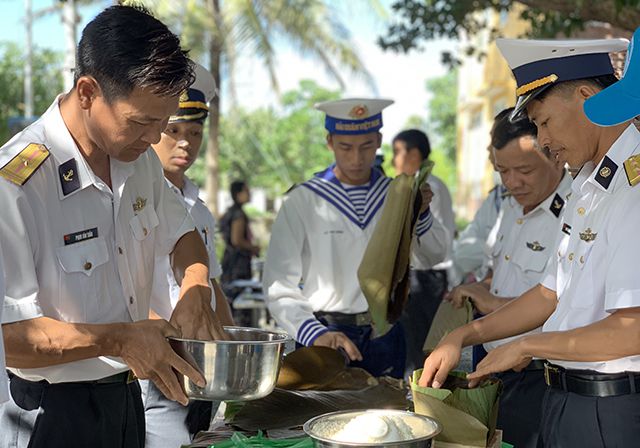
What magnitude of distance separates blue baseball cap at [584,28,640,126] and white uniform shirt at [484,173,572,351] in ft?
4.01

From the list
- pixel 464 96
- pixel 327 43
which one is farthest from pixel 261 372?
pixel 464 96

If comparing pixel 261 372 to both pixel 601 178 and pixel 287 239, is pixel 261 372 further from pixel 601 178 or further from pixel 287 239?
pixel 287 239

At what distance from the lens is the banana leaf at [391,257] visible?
137 inches

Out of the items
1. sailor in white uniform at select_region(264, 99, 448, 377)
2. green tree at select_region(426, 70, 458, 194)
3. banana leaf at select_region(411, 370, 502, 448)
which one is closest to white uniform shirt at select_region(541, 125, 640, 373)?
Answer: banana leaf at select_region(411, 370, 502, 448)

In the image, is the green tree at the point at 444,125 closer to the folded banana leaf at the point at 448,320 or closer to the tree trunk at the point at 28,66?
the tree trunk at the point at 28,66

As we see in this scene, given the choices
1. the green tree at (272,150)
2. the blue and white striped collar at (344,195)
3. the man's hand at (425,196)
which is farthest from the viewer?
the green tree at (272,150)

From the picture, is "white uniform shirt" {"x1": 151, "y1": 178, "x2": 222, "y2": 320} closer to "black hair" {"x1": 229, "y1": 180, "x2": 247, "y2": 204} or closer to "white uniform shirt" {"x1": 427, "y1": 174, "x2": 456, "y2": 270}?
"white uniform shirt" {"x1": 427, "y1": 174, "x2": 456, "y2": 270}

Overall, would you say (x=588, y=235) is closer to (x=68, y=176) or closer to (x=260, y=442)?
(x=260, y=442)

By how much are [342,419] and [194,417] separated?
45.4 inches

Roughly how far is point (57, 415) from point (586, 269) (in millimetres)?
1444

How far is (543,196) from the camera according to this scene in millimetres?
3512

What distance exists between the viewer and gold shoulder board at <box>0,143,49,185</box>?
2158 mm

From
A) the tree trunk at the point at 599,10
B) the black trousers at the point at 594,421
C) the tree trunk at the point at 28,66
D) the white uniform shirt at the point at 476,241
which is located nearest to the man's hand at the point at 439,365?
the black trousers at the point at 594,421

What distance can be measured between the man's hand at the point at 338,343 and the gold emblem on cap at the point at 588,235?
127cm
